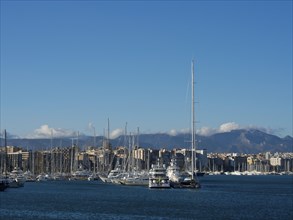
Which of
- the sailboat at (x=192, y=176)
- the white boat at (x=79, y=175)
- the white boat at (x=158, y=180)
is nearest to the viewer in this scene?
the sailboat at (x=192, y=176)

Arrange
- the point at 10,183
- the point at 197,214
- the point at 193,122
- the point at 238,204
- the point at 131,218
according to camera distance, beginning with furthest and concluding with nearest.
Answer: the point at 10,183 → the point at 193,122 → the point at 238,204 → the point at 197,214 → the point at 131,218

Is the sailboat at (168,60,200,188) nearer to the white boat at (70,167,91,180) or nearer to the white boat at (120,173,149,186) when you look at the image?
the white boat at (120,173,149,186)

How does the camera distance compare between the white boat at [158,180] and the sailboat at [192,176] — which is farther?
the white boat at [158,180]

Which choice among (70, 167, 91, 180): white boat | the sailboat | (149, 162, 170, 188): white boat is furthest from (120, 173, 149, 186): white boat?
(70, 167, 91, 180): white boat

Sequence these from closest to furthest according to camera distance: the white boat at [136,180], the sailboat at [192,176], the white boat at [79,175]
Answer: the sailboat at [192,176] → the white boat at [136,180] → the white boat at [79,175]

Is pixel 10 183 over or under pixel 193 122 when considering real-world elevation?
under

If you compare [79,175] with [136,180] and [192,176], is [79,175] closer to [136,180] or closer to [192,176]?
[136,180]

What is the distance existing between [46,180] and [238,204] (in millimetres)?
102395

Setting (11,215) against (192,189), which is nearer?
(11,215)

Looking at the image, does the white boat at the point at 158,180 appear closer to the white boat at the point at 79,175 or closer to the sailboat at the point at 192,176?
the sailboat at the point at 192,176

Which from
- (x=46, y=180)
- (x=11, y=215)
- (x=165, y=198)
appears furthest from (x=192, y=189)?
(x=46, y=180)

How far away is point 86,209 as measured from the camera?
66.0 meters

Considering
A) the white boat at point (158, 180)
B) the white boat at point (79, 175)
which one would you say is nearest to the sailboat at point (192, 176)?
the white boat at point (158, 180)

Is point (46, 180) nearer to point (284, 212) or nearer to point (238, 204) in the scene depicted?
point (238, 204)
